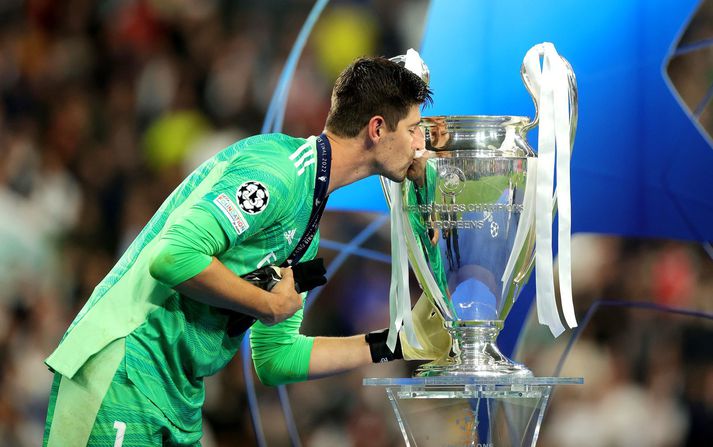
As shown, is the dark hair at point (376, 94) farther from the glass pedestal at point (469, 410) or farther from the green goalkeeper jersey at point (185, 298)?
the glass pedestal at point (469, 410)

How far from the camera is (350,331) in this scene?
278 centimetres

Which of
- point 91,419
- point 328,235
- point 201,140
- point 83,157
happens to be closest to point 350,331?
point 328,235

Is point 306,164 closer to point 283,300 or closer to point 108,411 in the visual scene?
point 283,300

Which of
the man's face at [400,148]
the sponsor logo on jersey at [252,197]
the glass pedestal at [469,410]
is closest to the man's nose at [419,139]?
the man's face at [400,148]

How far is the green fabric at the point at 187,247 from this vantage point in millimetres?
1661

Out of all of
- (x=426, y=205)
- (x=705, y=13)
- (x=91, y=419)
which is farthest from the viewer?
(x=705, y=13)

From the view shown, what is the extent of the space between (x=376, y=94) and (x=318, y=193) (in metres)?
0.21

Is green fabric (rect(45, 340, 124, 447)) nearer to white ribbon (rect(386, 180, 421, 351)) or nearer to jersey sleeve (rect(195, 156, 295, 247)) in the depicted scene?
jersey sleeve (rect(195, 156, 295, 247))

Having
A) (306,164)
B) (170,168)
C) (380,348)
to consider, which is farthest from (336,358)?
(170,168)

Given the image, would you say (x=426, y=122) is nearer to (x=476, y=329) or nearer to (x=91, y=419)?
(x=476, y=329)

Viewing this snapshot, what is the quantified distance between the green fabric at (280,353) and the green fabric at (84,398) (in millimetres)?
400

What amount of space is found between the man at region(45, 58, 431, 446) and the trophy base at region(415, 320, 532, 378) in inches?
11.4

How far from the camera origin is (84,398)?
5.89 ft

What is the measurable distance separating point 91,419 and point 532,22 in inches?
61.9
